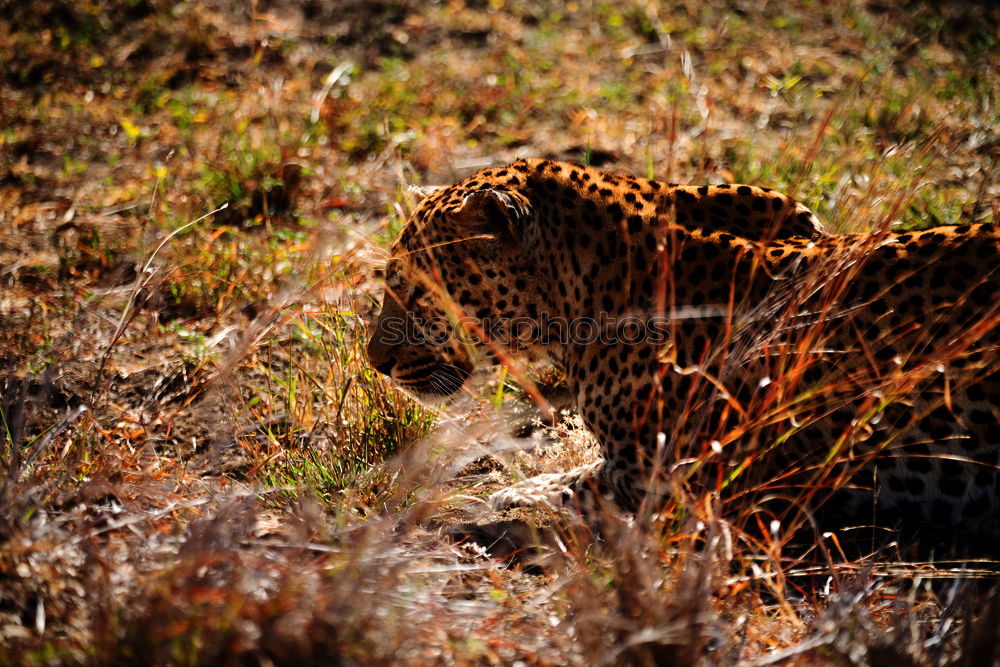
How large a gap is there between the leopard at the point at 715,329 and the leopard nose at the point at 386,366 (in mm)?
13

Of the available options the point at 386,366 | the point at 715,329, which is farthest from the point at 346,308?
the point at 715,329

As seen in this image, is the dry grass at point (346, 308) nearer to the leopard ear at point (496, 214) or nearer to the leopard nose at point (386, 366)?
the leopard nose at point (386, 366)

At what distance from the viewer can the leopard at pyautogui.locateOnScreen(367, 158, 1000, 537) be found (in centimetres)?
362

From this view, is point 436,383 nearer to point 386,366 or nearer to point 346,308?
point 386,366

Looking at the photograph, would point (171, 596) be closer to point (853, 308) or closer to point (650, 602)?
point (650, 602)

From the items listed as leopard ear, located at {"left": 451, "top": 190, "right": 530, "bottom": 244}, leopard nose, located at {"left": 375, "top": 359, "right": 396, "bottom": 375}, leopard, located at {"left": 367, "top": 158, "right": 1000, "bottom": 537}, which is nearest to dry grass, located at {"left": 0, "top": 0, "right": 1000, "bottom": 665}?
leopard nose, located at {"left": 375, "top": 359, "right": 396, "bottom": 375}

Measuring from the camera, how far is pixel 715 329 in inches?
159

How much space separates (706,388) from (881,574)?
1006 millimetres

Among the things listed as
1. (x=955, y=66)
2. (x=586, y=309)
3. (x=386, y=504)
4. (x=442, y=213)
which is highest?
(x=955, y=66)

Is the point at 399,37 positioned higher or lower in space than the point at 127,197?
higher

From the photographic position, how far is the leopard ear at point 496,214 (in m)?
3.98

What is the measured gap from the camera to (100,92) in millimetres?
7926

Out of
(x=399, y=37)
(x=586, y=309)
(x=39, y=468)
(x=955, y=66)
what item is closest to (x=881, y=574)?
(x=586, y=309)

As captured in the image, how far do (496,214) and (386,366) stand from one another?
3.17 feet
